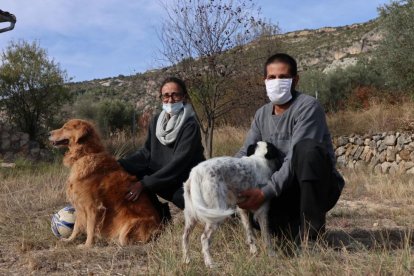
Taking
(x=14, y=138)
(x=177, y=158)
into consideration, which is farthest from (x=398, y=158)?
(x=14, y=138)

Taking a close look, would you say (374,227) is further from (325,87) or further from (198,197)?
(325,87)

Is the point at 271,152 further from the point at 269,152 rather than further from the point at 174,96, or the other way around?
the point at 174,96

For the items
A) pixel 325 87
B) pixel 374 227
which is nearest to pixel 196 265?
pixel 374 227

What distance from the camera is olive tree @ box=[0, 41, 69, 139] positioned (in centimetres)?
1655

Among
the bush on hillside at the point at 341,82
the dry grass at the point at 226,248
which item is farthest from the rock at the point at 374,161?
the bush on hillside at the point at 341,82

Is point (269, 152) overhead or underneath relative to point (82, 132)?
underneath

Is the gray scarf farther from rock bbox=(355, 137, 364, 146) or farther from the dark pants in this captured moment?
rock bbox=(355, 137, 364, 146)

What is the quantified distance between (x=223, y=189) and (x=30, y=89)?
14938 millimetres

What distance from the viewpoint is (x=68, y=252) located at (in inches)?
157

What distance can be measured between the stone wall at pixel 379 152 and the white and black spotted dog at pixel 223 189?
7552mm

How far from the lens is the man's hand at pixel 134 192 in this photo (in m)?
4.53

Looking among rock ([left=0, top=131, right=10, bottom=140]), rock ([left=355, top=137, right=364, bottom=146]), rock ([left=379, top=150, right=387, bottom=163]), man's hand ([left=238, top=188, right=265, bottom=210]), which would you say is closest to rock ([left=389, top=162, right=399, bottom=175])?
rock ([left=379, top=150, right=387, bottom=163])

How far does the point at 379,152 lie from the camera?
11586 millimetres

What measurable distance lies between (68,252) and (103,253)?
0.30 m
